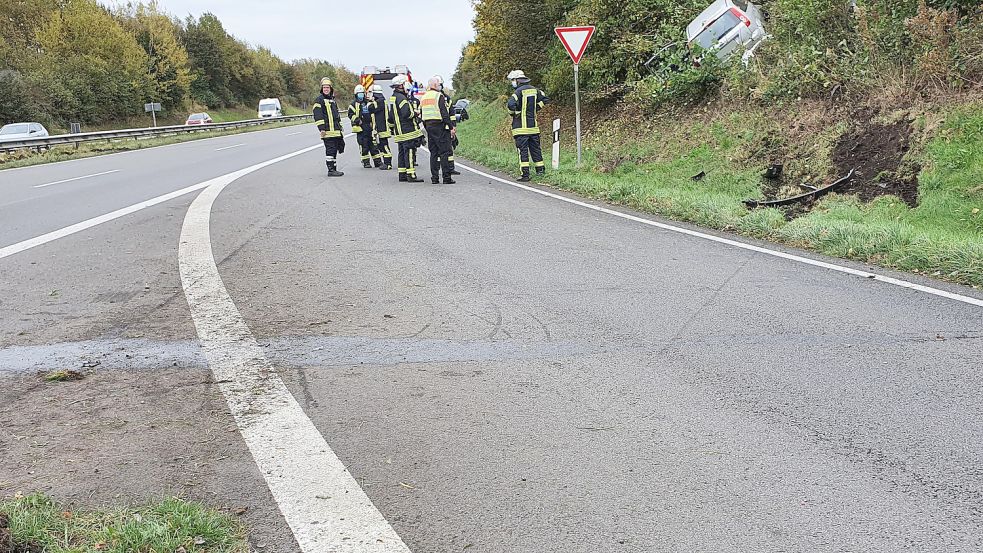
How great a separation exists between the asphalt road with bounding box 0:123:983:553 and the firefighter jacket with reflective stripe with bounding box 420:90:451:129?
6.46 metres

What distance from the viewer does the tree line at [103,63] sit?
4853 cm

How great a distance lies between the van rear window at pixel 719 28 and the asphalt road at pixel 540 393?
10456mm

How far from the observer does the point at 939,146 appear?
9742 millimetres

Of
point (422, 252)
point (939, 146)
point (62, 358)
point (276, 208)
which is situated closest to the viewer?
point (62, 358)

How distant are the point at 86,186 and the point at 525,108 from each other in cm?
805

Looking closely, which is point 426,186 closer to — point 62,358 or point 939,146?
point 939,146

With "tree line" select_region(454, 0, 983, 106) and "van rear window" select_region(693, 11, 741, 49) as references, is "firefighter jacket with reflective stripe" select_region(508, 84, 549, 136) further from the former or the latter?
"van rear window" select_region(693, 11, 741, 49)

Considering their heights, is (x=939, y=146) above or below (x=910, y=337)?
above

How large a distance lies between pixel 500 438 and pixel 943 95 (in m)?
10.1

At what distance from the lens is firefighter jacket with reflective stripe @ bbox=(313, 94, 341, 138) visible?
1545cm

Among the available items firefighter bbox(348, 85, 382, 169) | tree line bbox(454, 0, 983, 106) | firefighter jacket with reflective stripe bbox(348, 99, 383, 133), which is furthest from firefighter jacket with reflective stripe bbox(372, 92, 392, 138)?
tree line bbox(454, 0, 983, 106)

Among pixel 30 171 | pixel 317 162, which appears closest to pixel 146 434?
pixel 317 162

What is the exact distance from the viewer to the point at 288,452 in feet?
10.6

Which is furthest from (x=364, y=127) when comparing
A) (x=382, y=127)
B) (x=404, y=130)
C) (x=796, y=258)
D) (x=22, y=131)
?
(x=22, y=131)
